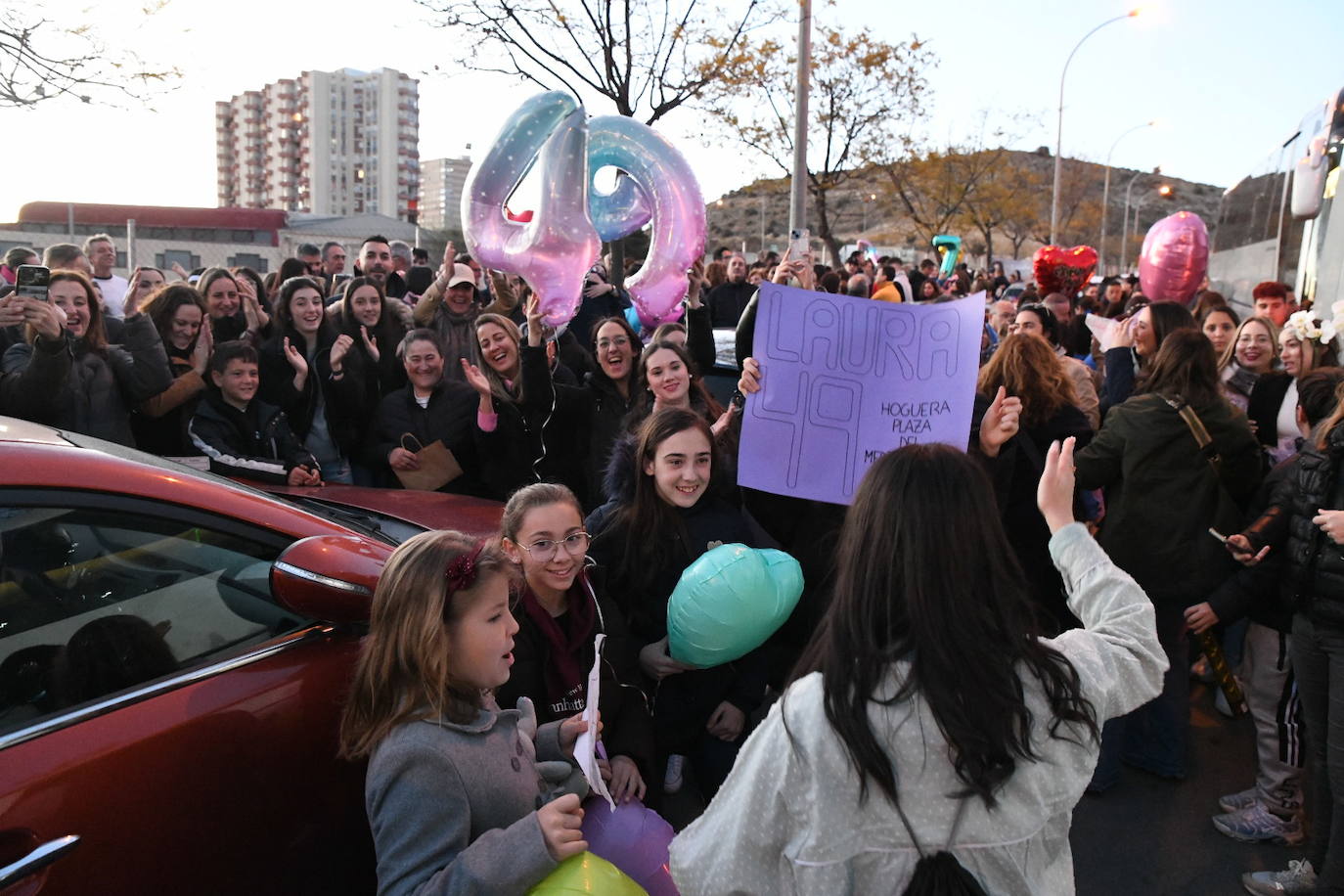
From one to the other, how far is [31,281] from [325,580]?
316 cm

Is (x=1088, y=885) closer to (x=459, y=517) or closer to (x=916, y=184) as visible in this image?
(x=459, y=517)

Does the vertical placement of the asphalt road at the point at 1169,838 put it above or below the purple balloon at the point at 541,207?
below

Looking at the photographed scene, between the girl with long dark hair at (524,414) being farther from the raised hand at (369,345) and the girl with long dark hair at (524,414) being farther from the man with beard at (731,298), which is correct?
the man with beard at (731,298)

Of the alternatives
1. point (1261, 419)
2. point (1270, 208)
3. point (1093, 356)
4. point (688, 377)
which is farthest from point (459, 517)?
point (1270, 208)

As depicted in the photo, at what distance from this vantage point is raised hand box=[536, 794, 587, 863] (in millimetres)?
1937

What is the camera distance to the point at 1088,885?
11.5 ft

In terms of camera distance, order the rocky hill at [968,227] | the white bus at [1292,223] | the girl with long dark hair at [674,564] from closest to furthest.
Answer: the girl with long dark hair at [674,564], the white bus at [1292,223], the rocky hill at [968,227]

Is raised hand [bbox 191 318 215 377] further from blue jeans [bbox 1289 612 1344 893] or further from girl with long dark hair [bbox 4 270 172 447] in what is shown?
blue jeans [bbox 1289 612 1344 893]

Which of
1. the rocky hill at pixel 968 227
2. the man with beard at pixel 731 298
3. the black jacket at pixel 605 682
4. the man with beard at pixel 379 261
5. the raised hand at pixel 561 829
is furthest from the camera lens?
the rocky hill at pixel 968 227

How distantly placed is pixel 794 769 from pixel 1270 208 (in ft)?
50.1

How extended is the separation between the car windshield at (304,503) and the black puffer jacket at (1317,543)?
9.42 ft

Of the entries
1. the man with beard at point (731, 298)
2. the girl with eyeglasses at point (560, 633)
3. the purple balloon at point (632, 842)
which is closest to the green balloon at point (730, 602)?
the girl with eyeglasses at point (560, 633)

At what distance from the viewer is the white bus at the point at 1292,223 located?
754 cm

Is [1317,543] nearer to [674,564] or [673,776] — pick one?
[674,564]
